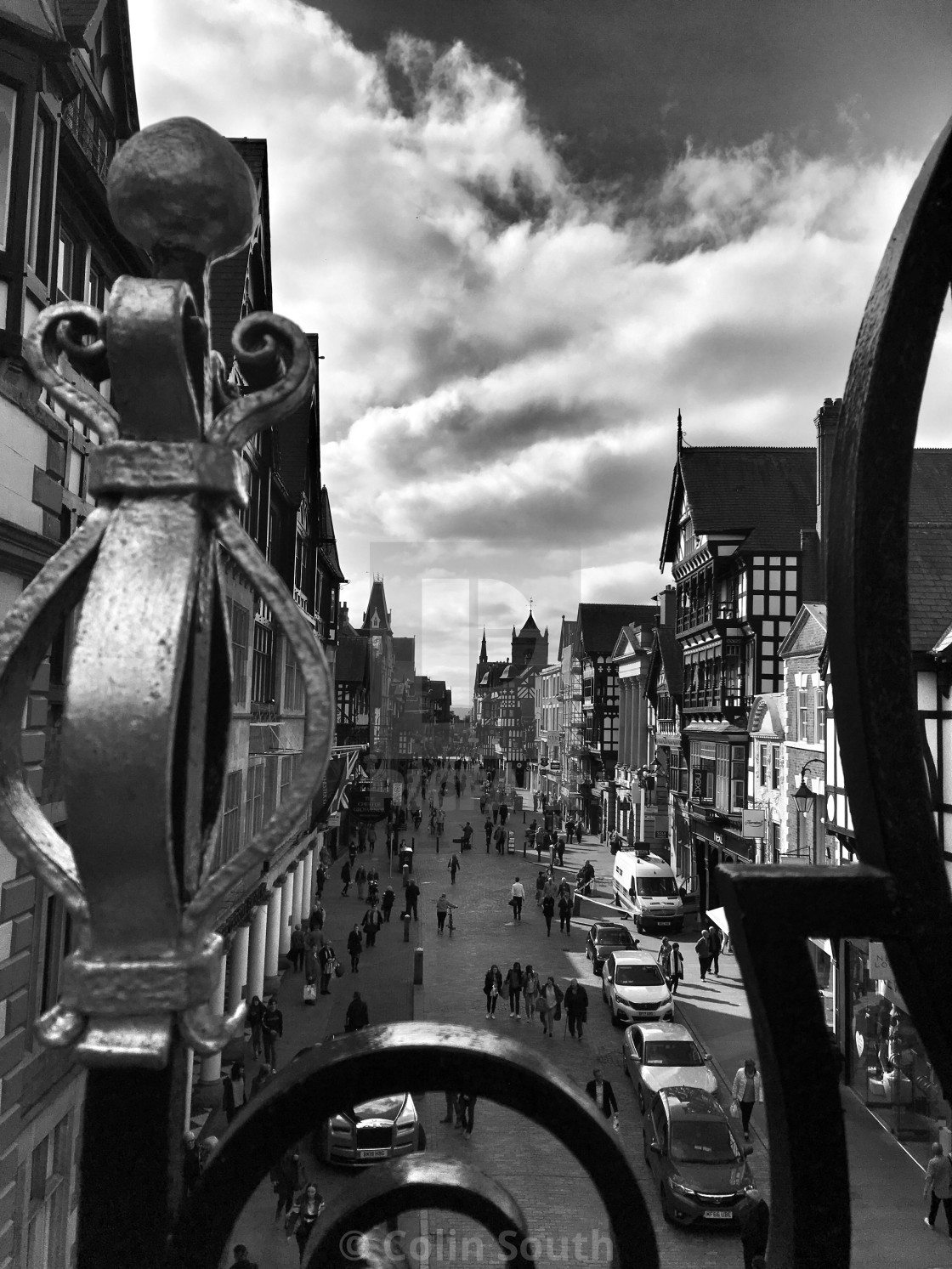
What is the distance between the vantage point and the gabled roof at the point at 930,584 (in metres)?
16.4

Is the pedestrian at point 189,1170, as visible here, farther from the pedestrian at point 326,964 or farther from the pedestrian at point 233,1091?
the pedestrian at point 326,964

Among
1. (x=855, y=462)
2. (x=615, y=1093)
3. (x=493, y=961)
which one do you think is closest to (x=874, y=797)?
(x=855, y=462)

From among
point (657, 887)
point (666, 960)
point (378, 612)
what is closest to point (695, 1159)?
point (666, 960)

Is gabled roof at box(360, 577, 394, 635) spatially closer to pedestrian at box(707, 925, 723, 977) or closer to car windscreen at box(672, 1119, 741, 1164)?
pedestrian at box(707, 925, 723, 977)

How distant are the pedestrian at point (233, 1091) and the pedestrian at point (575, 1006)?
22.0ft

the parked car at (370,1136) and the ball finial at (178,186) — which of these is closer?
the ball finial at (178,186)

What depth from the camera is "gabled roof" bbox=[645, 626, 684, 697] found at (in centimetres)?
3993

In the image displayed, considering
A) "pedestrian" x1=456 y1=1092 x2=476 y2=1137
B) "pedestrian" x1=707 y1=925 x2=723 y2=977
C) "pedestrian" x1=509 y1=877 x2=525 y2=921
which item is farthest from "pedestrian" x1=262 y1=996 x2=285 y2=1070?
"pedestrian" x1=509 y1=877 x2=525 y2=921

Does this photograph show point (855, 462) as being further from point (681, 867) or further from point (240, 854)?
point (681, 867)

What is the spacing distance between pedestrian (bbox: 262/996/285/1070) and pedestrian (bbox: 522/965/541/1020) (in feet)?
17.7

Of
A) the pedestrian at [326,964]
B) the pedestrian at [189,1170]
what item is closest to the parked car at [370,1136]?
the pedestrian at [326,964]

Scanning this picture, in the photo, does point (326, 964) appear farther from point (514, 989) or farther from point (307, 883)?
point (307, 883)

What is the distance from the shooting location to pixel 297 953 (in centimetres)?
2516

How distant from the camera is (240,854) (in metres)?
1.34
